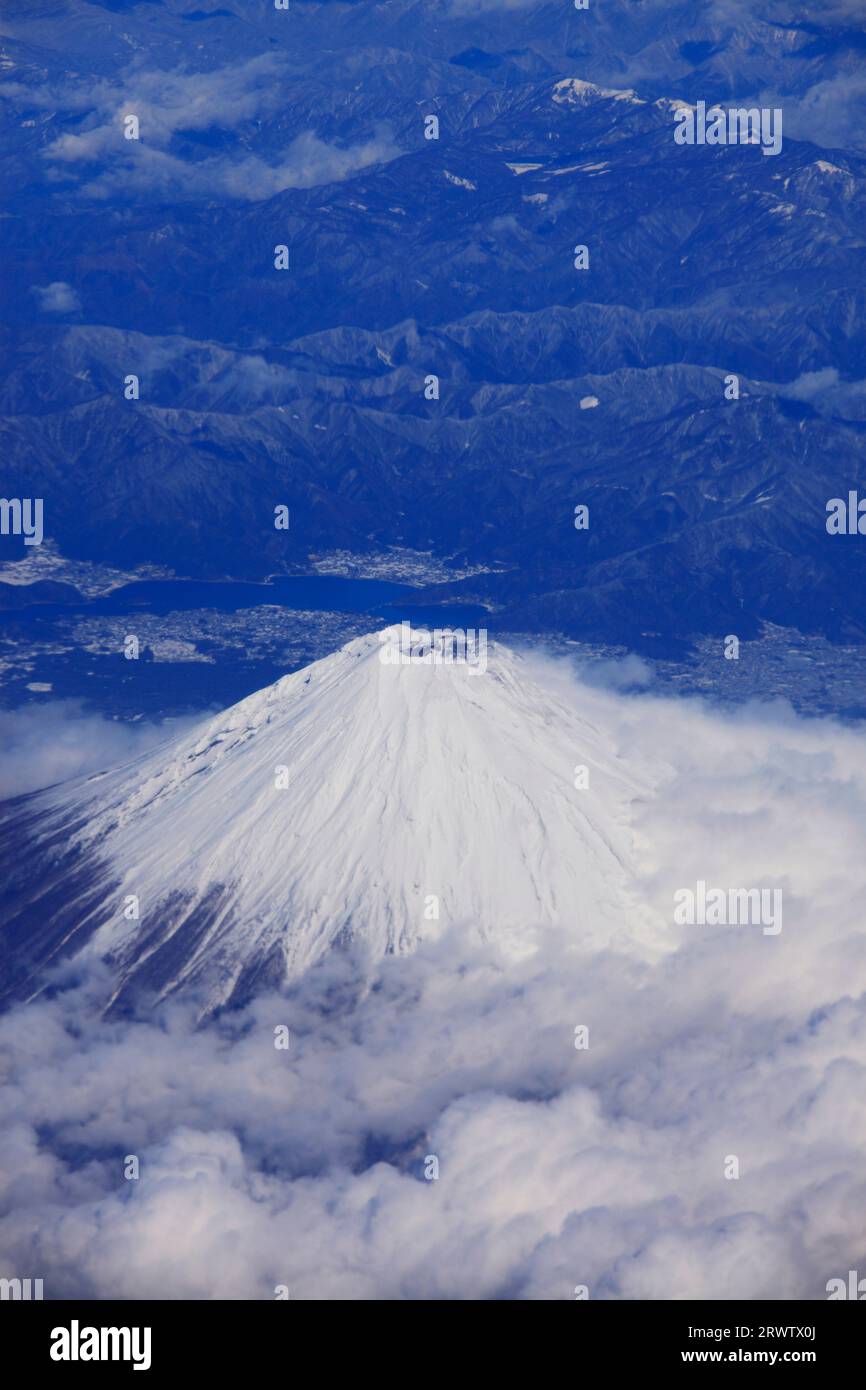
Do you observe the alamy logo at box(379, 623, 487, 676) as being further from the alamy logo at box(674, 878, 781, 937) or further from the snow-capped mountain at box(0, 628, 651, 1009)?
the alamy logo at box(674, 878, 781, 937)

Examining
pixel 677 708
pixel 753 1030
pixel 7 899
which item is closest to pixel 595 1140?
pixel 753 1030

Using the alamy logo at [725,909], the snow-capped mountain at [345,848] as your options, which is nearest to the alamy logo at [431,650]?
the snow-capped mountain at [345,848]

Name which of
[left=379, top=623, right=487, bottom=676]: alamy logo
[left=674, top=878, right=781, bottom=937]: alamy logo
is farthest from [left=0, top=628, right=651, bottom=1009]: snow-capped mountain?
[left=674, top=878, right=781, bottom=937]: alamy logo

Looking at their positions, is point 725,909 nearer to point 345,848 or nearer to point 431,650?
point 345,848

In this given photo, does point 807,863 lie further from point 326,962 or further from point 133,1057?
point 133,1057

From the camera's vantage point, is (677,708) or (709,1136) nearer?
(709,1136)

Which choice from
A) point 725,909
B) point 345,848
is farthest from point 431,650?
point 725,909
